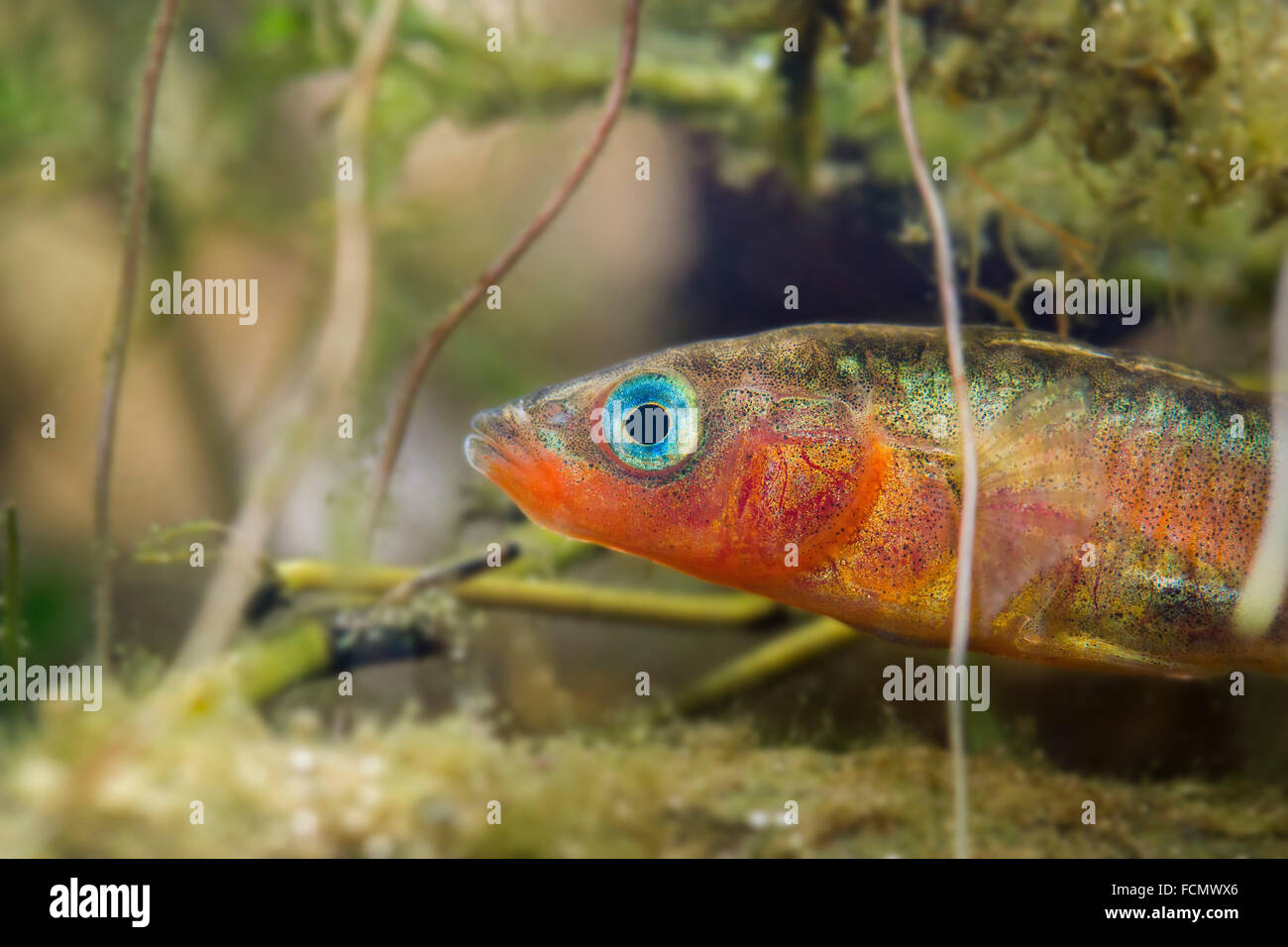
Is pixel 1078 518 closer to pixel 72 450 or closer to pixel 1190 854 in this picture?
pixel 1190 854

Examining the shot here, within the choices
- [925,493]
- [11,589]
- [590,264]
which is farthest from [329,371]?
[590,264]

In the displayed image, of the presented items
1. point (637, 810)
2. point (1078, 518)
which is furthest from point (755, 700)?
point (1078, 518)

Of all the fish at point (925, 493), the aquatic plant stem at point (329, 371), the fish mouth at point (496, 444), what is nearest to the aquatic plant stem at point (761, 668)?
the fish at point (925, 493)

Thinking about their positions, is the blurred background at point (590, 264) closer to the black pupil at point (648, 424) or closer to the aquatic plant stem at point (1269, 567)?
the aquatic plant stem at point (1269, 567)

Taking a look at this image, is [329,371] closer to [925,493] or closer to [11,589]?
[11,589]

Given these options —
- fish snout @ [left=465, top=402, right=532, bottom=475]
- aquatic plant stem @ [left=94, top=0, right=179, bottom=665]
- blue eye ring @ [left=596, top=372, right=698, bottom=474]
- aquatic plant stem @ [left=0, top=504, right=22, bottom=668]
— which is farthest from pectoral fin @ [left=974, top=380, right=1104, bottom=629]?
Result: aquatic plant stem @ [left=0, top=504, right=22, bottom=668]

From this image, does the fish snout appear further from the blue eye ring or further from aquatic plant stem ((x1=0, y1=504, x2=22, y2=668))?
aquatic plant stem ((x1=0, y1=504, x2=22, y2=668))
